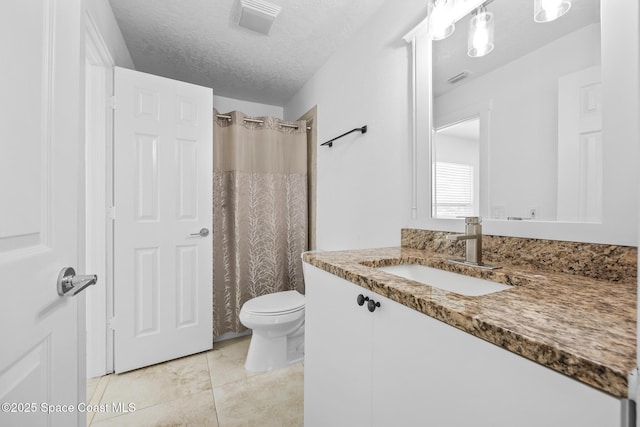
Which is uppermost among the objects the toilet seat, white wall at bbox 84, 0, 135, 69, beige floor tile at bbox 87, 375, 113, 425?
white wall at bbox 84, 0, 135, 69

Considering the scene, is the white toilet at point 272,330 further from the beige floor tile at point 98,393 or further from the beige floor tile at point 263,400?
the beige floor tile at point 98,393

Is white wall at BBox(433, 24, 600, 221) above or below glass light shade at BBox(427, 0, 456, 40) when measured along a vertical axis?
below

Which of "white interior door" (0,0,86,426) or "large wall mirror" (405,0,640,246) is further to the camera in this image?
"large wall mirror" (405,0,640,246)

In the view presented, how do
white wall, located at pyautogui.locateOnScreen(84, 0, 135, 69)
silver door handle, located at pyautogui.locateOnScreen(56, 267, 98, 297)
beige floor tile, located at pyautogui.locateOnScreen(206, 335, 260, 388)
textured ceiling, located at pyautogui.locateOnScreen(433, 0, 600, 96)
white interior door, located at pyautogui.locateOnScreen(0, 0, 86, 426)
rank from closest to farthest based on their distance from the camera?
1. white interior door, located at pyautogui.locateOnScreen(0, 0, 86, 426)
2. silver door handle, located at pyautogui.locateOnScreen(56, 267, 98, 297)
3. textured ceiling, located at pyautogui.locateOnScreen(433, 0, 600, 96)
4. white wall, located at pyautogui.locateOnScreen(84, 0, 135, 69)
5. beige floor tile, located at pyautogui.locateOnScreen(206, 335, 260, 388)

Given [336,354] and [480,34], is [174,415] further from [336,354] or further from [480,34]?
[480,34]

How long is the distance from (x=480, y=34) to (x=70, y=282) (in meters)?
1.61

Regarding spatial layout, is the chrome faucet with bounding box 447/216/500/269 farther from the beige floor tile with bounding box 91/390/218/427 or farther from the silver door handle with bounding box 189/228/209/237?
the silver door handle with bounding box 189/228/209/237

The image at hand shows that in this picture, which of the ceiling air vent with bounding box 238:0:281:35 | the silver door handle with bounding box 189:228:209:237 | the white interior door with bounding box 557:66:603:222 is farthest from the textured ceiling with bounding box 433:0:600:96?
the silver door handle with bounding box 189:228:209:237

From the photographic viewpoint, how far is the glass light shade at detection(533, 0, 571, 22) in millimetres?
880

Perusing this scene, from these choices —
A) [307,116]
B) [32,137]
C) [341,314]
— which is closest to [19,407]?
[32,137]

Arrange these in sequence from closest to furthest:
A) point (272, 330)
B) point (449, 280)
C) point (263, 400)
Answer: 1. point (449, 280)
2. point (263, 400)
3. point (272, 330)

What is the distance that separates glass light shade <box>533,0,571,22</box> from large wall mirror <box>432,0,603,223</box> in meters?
0.02

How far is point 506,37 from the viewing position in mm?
1023

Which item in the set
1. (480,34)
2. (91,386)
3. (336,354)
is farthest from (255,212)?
(480,34)
